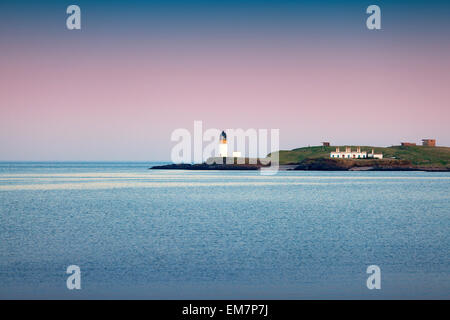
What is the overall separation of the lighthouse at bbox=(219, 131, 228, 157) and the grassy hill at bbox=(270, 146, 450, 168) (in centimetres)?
3565

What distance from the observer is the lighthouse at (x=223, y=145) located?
11227cm

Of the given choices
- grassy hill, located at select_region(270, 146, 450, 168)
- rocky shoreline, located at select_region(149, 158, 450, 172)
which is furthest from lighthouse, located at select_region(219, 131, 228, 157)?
grassy hill, located at select_region(270, 146, 450, 168)

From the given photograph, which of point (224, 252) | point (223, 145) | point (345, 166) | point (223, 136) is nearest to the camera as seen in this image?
point (224, 252)

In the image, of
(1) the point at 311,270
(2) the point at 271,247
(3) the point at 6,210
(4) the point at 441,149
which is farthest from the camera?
(4) the point at 441,149

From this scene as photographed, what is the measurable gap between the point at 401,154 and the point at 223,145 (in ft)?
209

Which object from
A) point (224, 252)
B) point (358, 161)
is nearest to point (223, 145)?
point (358, 161)

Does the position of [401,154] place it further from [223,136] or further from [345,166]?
[223,136]

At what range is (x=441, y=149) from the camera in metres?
155

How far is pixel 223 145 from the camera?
11562 cm

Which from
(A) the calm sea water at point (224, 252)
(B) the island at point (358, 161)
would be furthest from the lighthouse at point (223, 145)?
(A) the calm sea water at point (224, 252)

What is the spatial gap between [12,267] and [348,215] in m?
20.8

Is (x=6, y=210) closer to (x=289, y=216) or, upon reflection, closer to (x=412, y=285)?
(x=289, y=216)

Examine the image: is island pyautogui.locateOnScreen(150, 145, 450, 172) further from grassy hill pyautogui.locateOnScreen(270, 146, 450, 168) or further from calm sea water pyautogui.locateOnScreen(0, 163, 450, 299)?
calm sea water pyautogui.locateOnScreen(0, 163, 450, 299)

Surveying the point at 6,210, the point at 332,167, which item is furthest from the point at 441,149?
the point at 6,210
